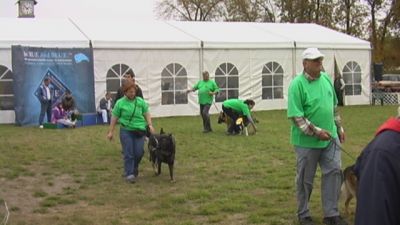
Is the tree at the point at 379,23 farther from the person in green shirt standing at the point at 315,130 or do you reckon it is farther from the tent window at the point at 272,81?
the person in green shirt standing at the point at 315,130

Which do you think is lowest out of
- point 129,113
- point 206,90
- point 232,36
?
point 129,113

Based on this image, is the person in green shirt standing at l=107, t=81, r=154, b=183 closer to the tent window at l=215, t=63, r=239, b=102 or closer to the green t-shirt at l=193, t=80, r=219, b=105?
the green t-shirt at l=193, t=80, r=219, b=105

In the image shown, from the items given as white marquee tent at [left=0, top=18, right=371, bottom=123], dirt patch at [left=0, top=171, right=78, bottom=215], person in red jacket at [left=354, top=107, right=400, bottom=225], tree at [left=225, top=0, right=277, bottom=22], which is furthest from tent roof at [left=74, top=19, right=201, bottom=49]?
tree at [left=225, top=0, right=277, bottom=22]

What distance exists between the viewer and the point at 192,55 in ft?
74.5

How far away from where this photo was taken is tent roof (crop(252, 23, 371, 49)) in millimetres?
25141

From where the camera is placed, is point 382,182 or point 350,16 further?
point 350,16

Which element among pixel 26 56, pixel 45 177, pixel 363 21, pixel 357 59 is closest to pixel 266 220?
pixel 45 177

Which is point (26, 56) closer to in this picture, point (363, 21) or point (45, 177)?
point (45, 177)

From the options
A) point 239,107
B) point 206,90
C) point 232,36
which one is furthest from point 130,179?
point 232,36

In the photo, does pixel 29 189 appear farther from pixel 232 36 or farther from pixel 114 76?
pixel 232 36

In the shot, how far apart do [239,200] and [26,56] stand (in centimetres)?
1393

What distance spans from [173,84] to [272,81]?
4397 mm

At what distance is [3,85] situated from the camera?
20.0 metres

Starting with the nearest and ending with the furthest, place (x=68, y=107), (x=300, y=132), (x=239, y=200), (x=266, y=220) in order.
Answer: (x=300, y=132)
(x=266, y=220)
(x=239, y=200)
(x=68, y=107)
